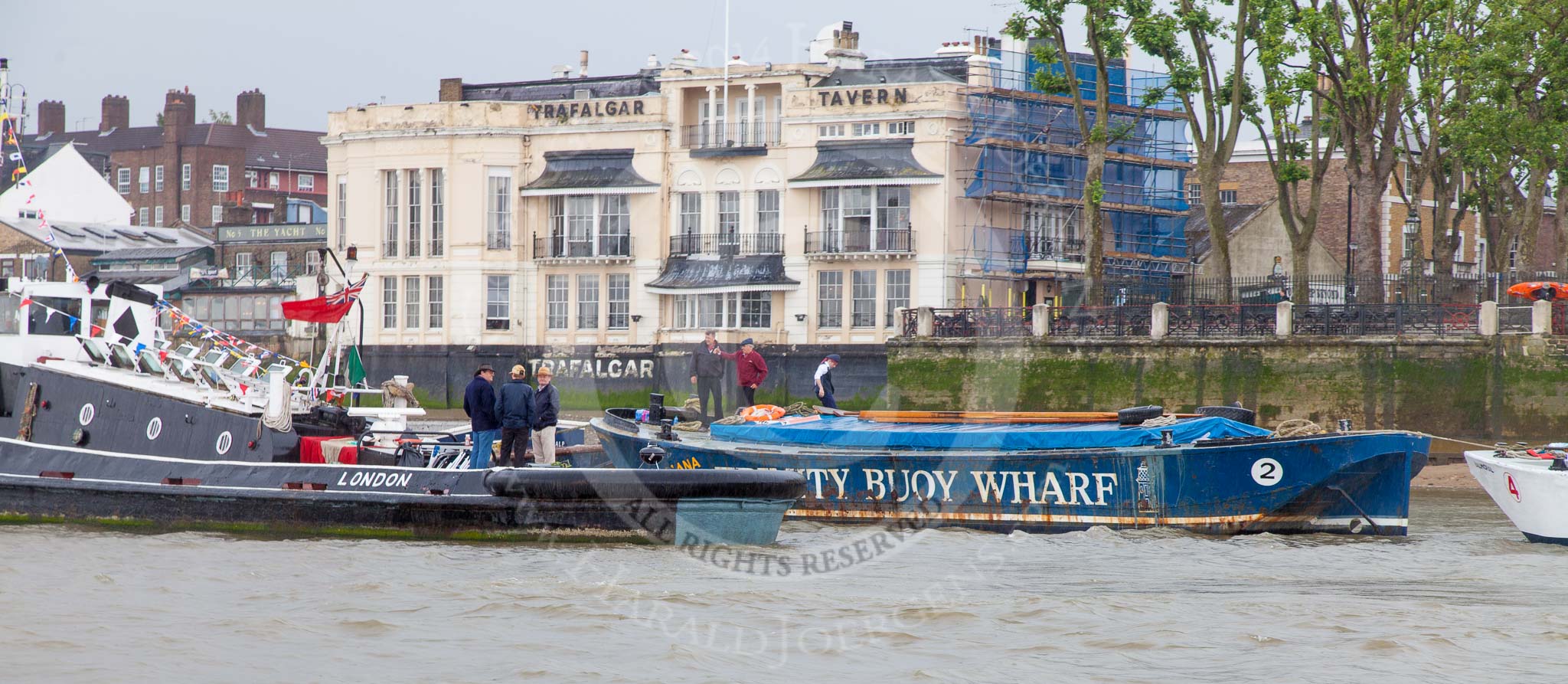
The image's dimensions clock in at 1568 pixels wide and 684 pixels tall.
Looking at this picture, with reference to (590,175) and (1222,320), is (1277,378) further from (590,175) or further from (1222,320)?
(590,175)

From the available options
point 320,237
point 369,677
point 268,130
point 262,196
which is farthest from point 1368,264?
point 268,130

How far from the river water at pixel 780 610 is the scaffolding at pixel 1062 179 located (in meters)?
25.5

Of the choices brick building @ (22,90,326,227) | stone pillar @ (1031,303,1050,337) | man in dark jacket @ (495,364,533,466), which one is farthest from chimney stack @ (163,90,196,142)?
man in dark jacket @ (495,364,533,466)

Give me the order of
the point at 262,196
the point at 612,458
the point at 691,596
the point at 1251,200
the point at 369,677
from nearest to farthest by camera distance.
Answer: the point at 369,677 < the point at 691,596 < the point at 612,458 < the point at 1251,200 < the point at 262,196

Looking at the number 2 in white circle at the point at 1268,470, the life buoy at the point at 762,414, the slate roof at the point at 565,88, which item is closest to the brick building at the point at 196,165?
the slate roof at the point at 565,88

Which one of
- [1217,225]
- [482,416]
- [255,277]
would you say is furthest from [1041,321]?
[255,277]

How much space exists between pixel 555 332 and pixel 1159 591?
33.0 m

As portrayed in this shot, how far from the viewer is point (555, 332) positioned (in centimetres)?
4569

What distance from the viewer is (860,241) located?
140 feet

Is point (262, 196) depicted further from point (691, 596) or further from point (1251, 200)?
point (691, 596)

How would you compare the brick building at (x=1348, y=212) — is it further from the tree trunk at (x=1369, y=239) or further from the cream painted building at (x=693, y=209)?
the tree trunk at (x=1369, y=239)

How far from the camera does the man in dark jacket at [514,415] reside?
17453mm

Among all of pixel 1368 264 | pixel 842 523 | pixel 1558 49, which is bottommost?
pixel 842 523

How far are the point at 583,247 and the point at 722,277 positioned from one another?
435 centimetres
